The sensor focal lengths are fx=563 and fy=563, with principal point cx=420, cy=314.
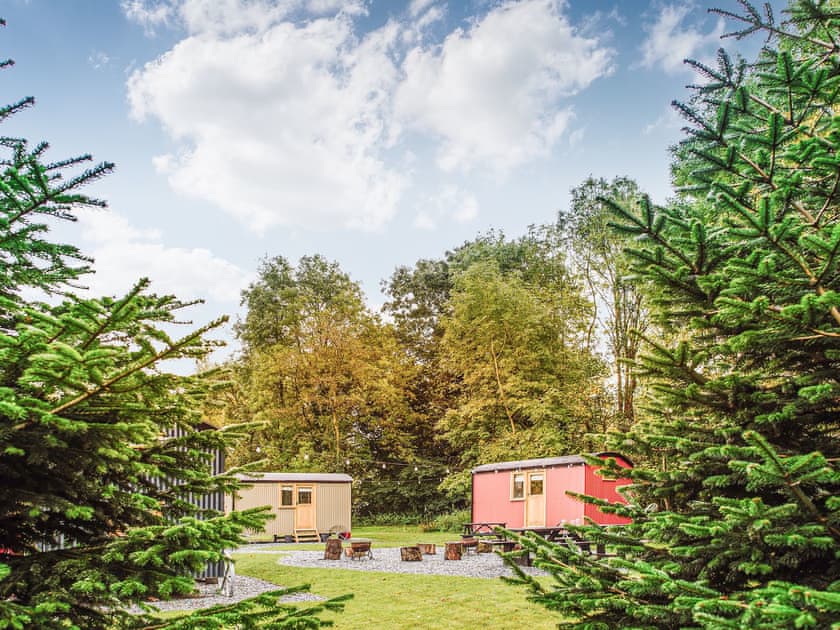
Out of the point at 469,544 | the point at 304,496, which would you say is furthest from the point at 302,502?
the point at 469,544

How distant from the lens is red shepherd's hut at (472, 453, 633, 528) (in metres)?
14.2

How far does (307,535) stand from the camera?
19.9 m

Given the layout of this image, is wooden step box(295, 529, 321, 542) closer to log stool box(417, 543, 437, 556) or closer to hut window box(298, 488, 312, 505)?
hut window box(298, 488, 312, 505)

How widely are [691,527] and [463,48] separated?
12897mm

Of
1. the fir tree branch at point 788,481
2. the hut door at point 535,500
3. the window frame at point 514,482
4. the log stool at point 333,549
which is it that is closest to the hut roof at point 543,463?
the window frame at point 514,482

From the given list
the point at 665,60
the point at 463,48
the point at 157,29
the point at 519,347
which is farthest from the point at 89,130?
the point at 519,347

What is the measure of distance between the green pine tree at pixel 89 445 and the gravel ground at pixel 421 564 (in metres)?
9.84

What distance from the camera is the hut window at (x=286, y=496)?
19.6m

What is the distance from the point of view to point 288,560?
13.8m

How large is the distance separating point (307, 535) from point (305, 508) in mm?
911

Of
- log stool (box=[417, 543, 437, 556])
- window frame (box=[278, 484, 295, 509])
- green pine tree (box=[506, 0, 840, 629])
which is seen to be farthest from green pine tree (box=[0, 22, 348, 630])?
window frame (box=[278, 484, 295, 509])

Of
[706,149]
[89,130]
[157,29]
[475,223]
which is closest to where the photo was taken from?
[706,149]

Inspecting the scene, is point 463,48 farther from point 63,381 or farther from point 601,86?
point 63,381

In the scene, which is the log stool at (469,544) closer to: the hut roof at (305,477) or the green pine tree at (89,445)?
the hut roof at (305,477)
